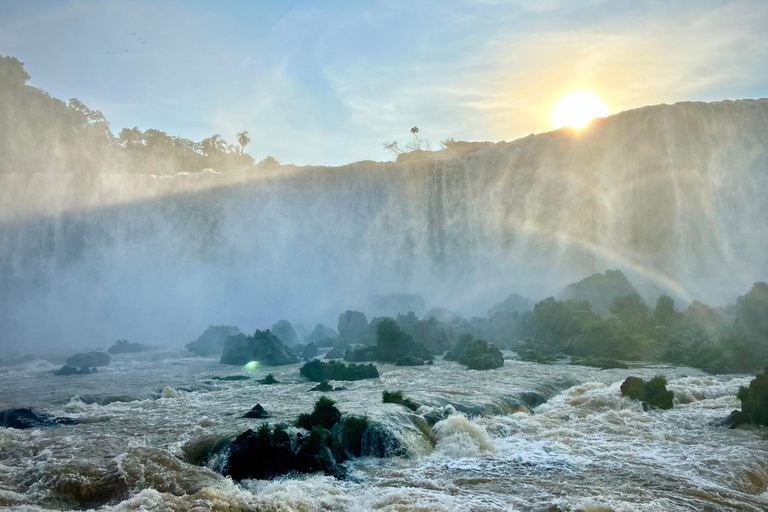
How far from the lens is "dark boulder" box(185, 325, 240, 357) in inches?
1499

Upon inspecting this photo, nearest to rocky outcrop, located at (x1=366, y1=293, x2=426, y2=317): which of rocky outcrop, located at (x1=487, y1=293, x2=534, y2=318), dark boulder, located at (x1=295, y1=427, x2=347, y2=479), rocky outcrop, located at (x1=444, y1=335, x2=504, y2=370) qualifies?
rocky outcrop, located at (x1=487, y1=293, x2=534, y2=318)

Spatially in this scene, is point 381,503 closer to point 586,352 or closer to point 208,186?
point 586,352

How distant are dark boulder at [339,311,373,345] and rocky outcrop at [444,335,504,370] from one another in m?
9.01

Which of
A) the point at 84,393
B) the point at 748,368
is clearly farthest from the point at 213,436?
the point at 748,368

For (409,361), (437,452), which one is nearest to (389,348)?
(409,361)

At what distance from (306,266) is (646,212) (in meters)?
29.8

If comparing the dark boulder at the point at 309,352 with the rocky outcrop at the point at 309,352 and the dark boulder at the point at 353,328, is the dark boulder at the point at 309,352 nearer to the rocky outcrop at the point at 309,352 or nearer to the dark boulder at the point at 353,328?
the rocky outcrop at the point at 309,352

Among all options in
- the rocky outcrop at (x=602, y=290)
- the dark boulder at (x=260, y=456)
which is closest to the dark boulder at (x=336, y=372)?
the dark boulder at (x=260, y=456)

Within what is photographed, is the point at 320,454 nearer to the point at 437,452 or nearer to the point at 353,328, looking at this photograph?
the point at 437,452

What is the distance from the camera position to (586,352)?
3031 cm

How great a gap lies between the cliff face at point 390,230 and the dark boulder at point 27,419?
107 ft

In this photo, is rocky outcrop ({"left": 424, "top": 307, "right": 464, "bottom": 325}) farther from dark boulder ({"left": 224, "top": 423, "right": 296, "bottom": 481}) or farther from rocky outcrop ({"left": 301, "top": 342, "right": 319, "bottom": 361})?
dark boulder ({"left": 224, "top": 423, "right": 296, "bottom": 481})

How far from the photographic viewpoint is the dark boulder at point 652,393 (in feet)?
56.3

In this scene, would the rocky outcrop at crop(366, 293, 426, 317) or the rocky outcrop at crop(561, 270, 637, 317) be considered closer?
the rocky outcrop at crop(561, 270, 637, 317)
